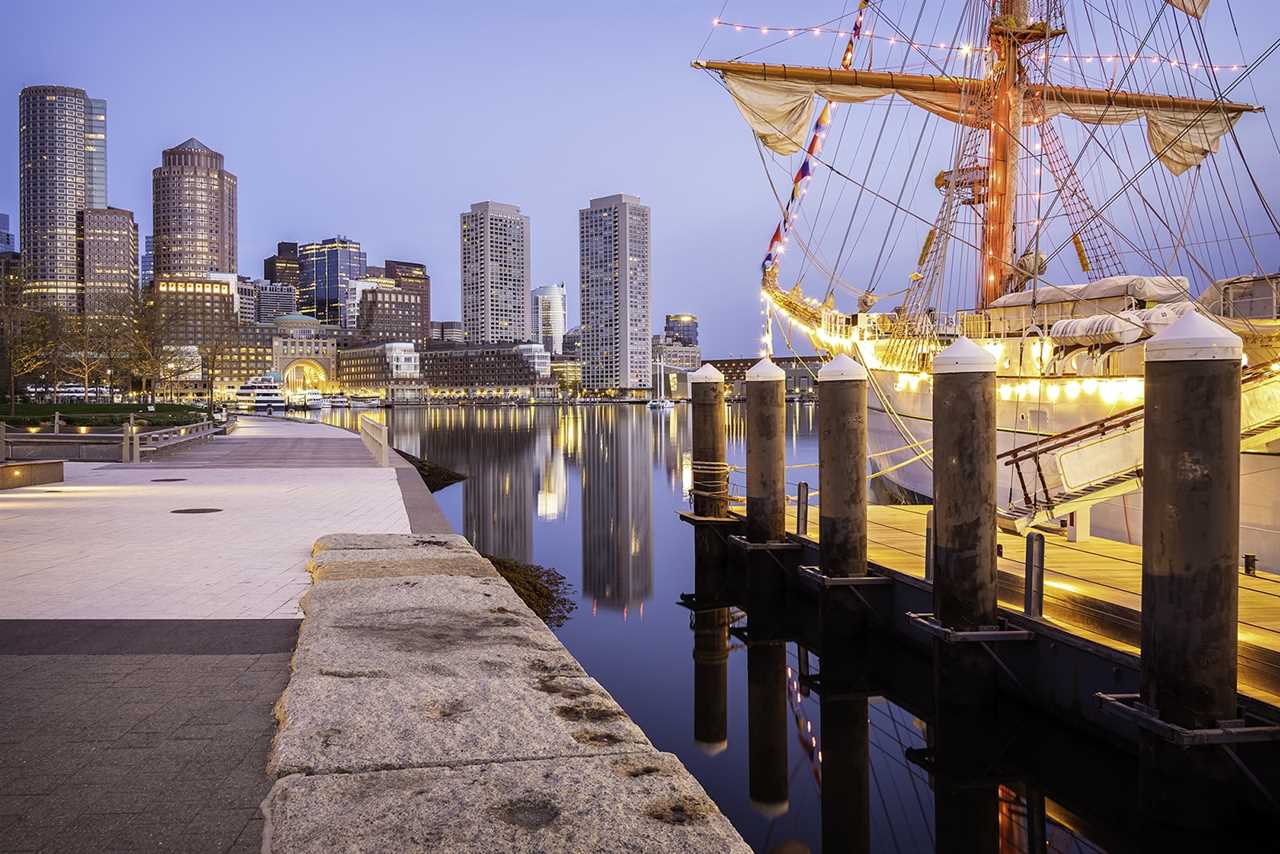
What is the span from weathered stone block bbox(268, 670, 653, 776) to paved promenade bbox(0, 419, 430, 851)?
0.27 m

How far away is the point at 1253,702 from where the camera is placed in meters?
7.72

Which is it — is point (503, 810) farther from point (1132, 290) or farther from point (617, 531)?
point (617, 531)

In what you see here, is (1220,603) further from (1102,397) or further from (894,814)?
(1102,397)

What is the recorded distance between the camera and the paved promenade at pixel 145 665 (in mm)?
4953

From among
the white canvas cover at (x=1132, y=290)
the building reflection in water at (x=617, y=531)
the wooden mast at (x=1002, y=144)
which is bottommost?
the building reflection in water at (x=617, y=531)

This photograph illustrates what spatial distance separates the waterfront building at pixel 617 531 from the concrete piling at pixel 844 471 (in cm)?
574

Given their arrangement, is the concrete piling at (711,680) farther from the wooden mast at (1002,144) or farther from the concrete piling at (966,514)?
the wooden mast at (1002,144)

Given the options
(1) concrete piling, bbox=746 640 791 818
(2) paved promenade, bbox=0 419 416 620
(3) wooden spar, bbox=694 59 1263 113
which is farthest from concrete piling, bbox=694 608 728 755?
(3) wooden spar, bbox=694 59 1263 113

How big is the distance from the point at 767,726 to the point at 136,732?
7.52 meters

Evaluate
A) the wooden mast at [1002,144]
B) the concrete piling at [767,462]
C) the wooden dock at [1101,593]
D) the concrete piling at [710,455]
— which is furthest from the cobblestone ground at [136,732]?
the wooden mast at [1002,144]

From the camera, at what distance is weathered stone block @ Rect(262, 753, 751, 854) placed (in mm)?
4473

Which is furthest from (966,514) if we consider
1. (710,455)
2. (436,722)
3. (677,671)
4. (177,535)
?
(177,535)

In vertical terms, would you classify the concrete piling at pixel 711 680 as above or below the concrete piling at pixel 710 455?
below

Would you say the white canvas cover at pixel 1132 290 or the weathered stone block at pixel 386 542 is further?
the white canvas cover at pixel 1132 290
